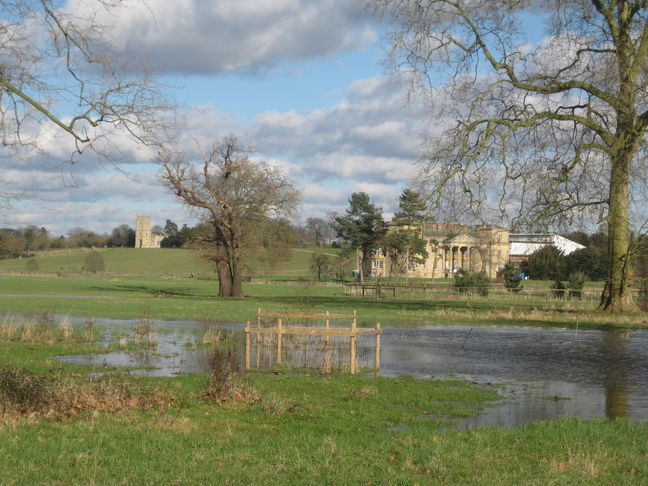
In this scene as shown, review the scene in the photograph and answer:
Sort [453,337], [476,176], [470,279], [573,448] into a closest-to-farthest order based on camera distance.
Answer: [573,448], [453,337], [476,176], [470,279]

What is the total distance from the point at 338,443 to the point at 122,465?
296 centimetres

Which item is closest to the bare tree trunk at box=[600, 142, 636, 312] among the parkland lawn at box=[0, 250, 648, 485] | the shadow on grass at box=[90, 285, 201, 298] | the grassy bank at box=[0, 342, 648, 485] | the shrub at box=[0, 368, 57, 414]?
the parkland lawn at box=[0, 250, 648, 485]

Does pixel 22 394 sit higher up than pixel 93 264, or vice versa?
pixel 93 264

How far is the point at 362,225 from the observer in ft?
381

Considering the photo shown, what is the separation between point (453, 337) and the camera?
2922 cm

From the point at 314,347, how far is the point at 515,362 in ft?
20.3

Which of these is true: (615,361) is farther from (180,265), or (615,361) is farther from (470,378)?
(180,265)

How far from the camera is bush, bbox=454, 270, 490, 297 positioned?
63969mm

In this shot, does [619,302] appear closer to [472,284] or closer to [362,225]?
[472,284]

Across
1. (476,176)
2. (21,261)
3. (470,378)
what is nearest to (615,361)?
(470,378)

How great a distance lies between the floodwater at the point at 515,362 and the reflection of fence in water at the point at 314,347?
783 mm

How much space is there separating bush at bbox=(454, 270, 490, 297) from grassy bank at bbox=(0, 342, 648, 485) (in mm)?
50000

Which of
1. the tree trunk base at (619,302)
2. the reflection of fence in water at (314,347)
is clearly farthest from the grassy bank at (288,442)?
the tree trunk base at (619,302)

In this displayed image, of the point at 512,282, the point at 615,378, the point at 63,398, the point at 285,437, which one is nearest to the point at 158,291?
the point at 512,282
